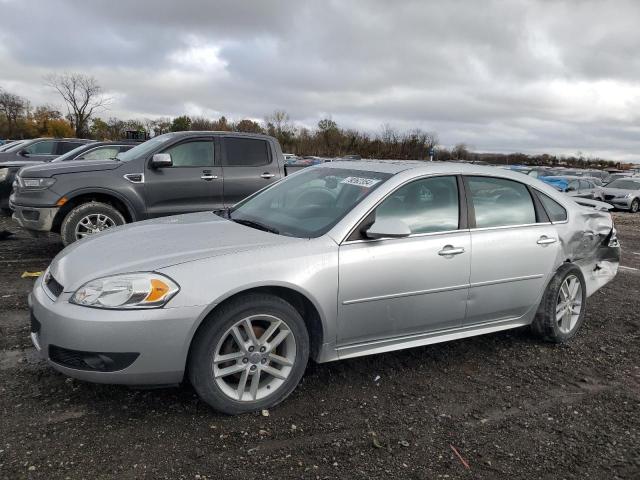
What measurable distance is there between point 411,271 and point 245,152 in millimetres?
5080

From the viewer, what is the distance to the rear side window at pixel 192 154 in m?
7.48

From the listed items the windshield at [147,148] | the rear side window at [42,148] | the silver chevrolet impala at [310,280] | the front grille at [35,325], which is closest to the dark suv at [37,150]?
the rear side window at [42,148]

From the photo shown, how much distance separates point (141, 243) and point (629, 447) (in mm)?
3155

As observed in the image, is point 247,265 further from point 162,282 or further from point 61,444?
point 61,444

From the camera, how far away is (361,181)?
153 inches

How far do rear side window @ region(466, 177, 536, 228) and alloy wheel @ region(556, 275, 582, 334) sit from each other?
695 mm

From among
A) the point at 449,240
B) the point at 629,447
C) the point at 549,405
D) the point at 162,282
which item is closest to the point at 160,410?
the point at 162,282

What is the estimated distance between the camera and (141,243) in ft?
11.0

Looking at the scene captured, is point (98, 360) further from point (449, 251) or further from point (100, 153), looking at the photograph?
point (100, 153)

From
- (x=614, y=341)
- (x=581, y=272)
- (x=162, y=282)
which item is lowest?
(x=614, y=341)

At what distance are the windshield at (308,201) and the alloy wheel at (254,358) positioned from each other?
2.20 ft

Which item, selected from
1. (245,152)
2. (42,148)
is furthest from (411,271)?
(42,148)

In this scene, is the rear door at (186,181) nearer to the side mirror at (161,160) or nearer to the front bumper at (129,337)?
the side mirror at (161,160)

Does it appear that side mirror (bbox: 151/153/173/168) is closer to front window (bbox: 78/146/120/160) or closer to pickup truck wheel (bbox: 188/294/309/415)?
front window (bbox: 78/146/120/160)
